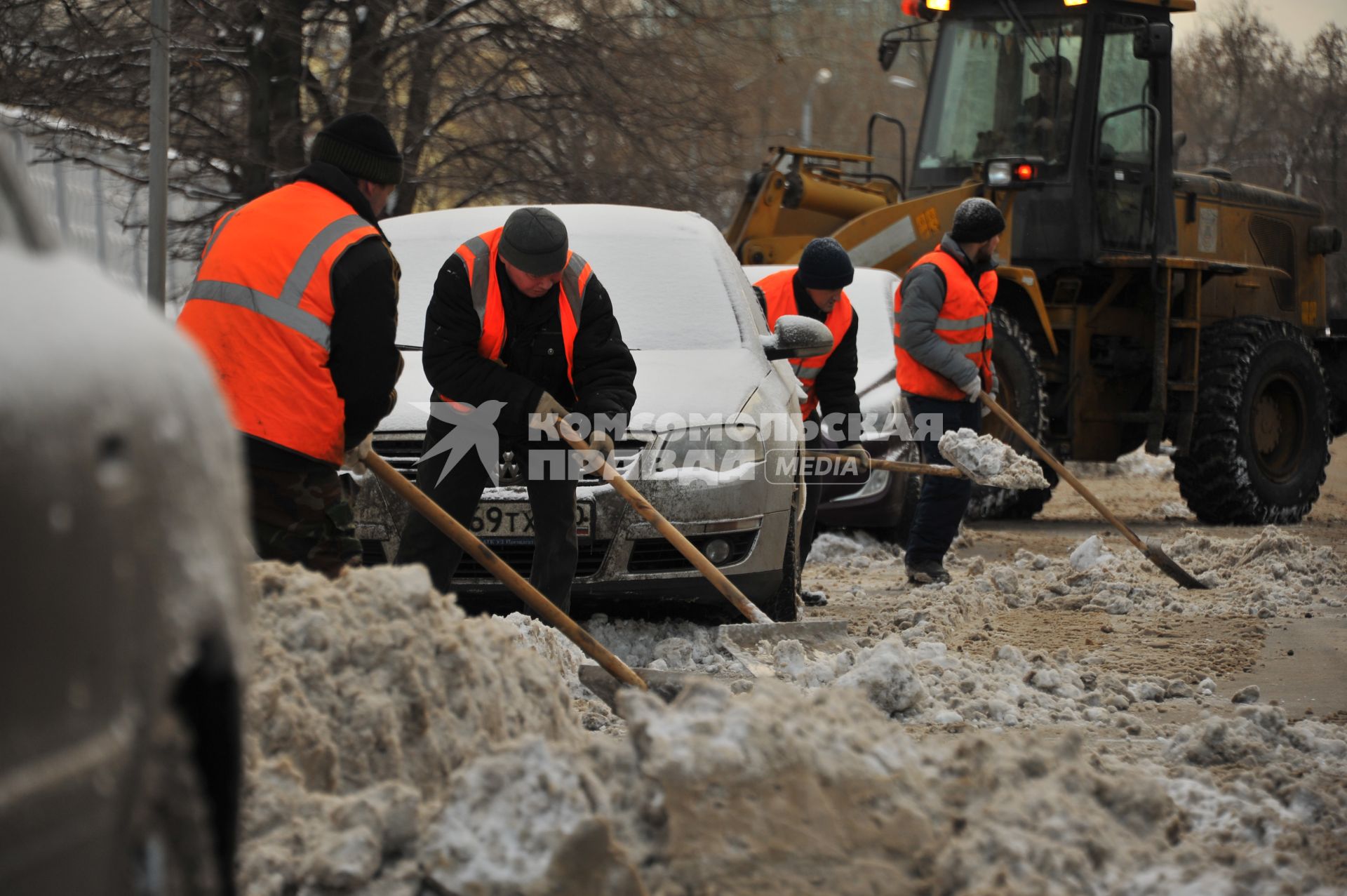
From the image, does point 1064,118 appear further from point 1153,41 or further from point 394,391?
point 394,391

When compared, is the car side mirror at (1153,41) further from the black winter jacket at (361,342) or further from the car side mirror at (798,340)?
the black winter jacket at (361,342)

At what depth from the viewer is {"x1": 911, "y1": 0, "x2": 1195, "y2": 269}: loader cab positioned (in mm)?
12219

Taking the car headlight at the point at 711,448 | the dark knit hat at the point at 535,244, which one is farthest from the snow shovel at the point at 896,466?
the dark knit hat at the point at 535,244

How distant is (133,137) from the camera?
11.1 m

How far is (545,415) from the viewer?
5.41 meters

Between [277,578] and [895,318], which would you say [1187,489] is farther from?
[277,578]

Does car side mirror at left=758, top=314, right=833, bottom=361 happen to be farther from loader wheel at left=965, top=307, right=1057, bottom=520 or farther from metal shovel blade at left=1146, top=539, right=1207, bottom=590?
loader wheel at left=965, top=307, right=1057, bottom=520

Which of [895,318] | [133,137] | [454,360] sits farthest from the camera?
[133,137]

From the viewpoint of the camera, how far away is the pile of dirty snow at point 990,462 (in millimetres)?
8117

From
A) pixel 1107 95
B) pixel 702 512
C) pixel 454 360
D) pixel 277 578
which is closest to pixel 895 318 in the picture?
pixel 702 512

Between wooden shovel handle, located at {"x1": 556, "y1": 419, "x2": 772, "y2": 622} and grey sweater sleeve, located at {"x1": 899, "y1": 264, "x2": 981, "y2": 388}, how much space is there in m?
2.76

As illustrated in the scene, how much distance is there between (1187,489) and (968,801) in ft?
32.2

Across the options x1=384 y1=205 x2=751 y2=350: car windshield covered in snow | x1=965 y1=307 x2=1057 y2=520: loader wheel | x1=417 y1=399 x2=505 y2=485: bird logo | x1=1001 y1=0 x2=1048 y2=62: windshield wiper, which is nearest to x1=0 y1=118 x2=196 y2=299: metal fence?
x1=384 y1=205 x2=751 y2=350: car windshield covered in snow

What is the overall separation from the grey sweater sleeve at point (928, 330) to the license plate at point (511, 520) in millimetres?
3095
